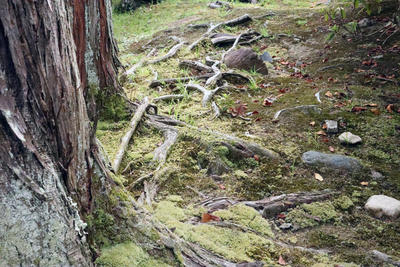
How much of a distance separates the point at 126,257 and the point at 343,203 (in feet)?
7.90

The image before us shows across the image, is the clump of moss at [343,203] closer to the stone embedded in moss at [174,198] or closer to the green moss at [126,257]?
the stone embedded in moss at [174,198]

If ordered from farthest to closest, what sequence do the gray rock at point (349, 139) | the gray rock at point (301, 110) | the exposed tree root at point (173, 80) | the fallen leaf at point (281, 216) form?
the exposed tree root at point (173, 80)
the gray rock at point (301, 110)
the gray rock at point (349, 139)
the fallen leaf at point (281, 216)

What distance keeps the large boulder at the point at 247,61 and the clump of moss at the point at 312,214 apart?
15.1ft

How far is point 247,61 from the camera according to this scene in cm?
772

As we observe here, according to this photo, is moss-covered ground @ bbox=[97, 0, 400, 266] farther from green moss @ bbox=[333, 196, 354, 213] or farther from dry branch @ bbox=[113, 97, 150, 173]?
dry branch @ bbox=[113, 97, 150, 173]

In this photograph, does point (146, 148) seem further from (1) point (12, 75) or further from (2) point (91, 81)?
(1) point (12, 75)

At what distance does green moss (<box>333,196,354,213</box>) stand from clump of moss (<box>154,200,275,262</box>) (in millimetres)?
855

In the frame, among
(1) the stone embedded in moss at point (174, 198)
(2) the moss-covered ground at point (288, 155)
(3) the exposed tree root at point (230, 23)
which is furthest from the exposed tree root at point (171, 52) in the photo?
(1) the stone embedded in moss at point (174, 198)

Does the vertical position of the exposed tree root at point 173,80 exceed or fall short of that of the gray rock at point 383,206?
it exceeds it

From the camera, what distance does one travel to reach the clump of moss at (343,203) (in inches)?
139

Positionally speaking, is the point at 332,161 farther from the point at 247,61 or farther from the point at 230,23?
the point at 230,23

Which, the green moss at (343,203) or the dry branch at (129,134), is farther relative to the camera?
the dry branch at (129,134)

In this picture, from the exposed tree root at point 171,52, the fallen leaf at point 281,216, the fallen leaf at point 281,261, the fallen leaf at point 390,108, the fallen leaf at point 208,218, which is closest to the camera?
the fallen leaf at point 281,261

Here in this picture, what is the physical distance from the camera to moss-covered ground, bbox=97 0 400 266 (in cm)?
299
